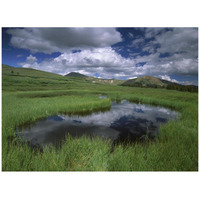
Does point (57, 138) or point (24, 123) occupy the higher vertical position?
point (24, 123)

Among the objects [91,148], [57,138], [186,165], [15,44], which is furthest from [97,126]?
[15,44]

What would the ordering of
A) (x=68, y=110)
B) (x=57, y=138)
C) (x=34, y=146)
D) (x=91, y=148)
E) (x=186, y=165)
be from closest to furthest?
(x=186, y=165), (x=91, y=148), (x=34, y=146), (x=57, y=138), (x=68, y=110)

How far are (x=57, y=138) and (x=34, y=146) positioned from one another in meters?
1.38

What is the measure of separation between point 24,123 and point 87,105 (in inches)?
306

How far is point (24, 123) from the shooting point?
8703mm

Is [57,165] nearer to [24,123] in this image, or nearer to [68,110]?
[24,123]

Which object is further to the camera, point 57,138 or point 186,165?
point 57,138

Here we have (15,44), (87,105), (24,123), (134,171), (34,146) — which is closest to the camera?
(134,171)

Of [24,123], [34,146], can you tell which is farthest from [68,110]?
[34,146]

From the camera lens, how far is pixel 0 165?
3.05m

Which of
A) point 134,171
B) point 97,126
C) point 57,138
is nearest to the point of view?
point 134,171

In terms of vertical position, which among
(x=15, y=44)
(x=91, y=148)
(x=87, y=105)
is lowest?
(x=91, y=148)
